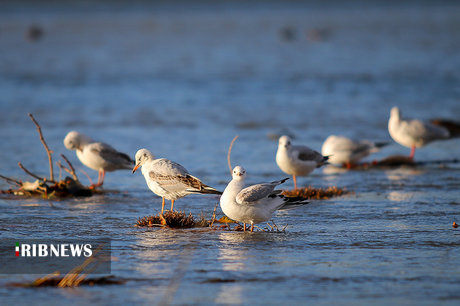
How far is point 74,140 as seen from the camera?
12719 mm

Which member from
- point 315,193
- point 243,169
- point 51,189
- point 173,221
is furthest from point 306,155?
point 51,189

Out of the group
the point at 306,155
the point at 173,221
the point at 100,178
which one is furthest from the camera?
the point at 100,178

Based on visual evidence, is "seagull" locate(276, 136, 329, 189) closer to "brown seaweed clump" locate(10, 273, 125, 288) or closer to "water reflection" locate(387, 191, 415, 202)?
"water reflection" locate(387, 191, 415, 202)

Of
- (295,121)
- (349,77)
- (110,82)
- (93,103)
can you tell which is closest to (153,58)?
(110,82)

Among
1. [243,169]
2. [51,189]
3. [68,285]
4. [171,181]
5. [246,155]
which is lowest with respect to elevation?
[68,285]

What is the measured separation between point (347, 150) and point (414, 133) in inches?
74.7

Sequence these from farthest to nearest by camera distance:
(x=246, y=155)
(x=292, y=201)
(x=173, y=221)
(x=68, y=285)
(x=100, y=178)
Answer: (x=246, y=155)
(x=100, y=178)
(x=173, y=221)
(x=292, y=201)
(x=68, y=285)

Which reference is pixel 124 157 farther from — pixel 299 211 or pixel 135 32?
pixel 135 32

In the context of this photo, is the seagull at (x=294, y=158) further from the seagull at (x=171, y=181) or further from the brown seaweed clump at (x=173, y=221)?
the brown seaweed clump at (x=173, y=221)

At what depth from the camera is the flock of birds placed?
8711 millimetres

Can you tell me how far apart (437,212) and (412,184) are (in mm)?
2363

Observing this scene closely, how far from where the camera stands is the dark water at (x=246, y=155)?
6902 mm

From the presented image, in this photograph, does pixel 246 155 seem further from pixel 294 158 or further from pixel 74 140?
pixel 74 140

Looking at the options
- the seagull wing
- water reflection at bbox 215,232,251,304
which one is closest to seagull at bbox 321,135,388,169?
the seagull wing
